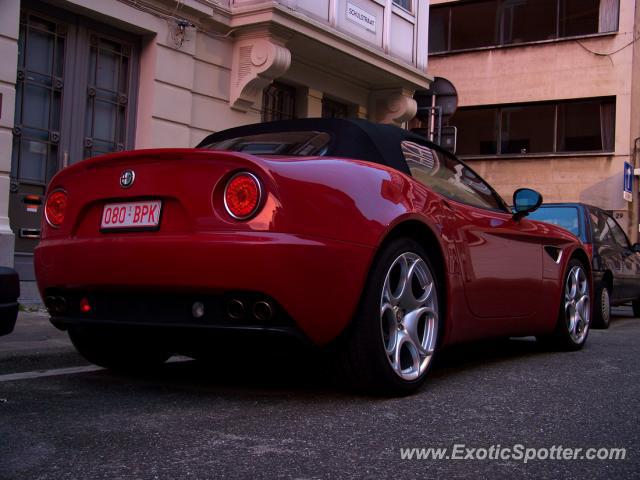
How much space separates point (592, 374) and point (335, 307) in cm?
201

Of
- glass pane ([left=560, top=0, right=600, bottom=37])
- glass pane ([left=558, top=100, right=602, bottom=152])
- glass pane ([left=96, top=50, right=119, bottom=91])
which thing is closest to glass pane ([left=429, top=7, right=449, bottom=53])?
glass pane ([left=560, top=0, right=600, bottom=37])

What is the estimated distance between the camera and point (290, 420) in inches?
124

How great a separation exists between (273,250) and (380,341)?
68cm

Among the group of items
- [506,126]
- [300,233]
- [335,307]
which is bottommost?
[335,307]

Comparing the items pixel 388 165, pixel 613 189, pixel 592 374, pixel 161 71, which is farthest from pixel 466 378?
pixel 613 189

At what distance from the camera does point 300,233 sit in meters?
3.23

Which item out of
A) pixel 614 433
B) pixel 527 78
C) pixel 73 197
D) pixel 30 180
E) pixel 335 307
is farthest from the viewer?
pixel 527 78

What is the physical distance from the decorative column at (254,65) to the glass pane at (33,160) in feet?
10.3

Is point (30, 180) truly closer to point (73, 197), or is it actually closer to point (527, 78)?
point (73, 197)

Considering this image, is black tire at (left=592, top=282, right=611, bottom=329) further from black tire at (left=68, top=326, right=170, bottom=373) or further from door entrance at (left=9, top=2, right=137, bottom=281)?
door entrance at (left=9, top=2, right=137, bottom=281)

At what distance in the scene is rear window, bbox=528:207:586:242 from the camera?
8914 millimetres

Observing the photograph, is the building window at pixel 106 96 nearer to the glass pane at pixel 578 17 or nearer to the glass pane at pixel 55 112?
the glass pane at pixel 55 112

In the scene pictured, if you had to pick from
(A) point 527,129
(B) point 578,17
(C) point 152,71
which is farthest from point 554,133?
(C) point 152,71

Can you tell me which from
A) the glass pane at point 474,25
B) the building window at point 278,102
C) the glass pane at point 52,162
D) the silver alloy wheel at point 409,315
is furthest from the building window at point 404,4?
the silver alloy wheel at point 409,315
